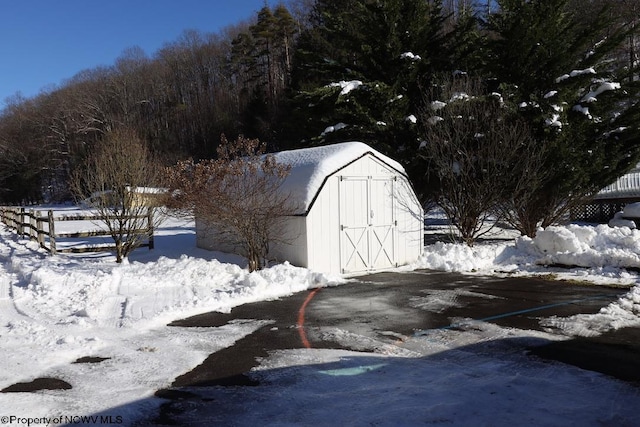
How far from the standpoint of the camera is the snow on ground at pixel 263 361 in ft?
15.2

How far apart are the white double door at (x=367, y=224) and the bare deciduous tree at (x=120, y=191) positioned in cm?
561

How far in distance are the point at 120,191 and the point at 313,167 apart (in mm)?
5762

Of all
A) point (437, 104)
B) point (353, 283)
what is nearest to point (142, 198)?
point (353, 283)

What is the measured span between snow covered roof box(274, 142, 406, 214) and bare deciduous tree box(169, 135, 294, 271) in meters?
0.26

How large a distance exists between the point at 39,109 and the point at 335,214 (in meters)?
69.6

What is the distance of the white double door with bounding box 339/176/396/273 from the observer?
42.4ft

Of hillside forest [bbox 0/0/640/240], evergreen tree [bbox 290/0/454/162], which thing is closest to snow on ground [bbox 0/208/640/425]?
hillside forest [bbox 0/0/640/240]

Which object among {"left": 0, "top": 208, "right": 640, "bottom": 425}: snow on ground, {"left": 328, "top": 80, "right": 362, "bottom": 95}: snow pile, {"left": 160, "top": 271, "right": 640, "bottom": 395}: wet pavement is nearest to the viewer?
{"left": 0, "top": 208, "right": 640, "bottom": 425}: snow on ground

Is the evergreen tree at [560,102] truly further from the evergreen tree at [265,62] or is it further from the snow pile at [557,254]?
the evergreen tree at [265,62]

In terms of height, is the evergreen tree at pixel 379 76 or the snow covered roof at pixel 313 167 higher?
the evergreen tree at pixel 379 76

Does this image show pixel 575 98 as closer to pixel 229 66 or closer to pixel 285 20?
pixel 285 20

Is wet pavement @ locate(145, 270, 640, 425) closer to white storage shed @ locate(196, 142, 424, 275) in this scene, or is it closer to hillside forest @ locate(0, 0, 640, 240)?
white storage shed @ locate(196, 142, 424, 275)

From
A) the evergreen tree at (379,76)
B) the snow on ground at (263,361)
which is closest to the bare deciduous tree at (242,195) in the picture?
the snow on ground at (263,361)

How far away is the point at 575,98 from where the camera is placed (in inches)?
708
